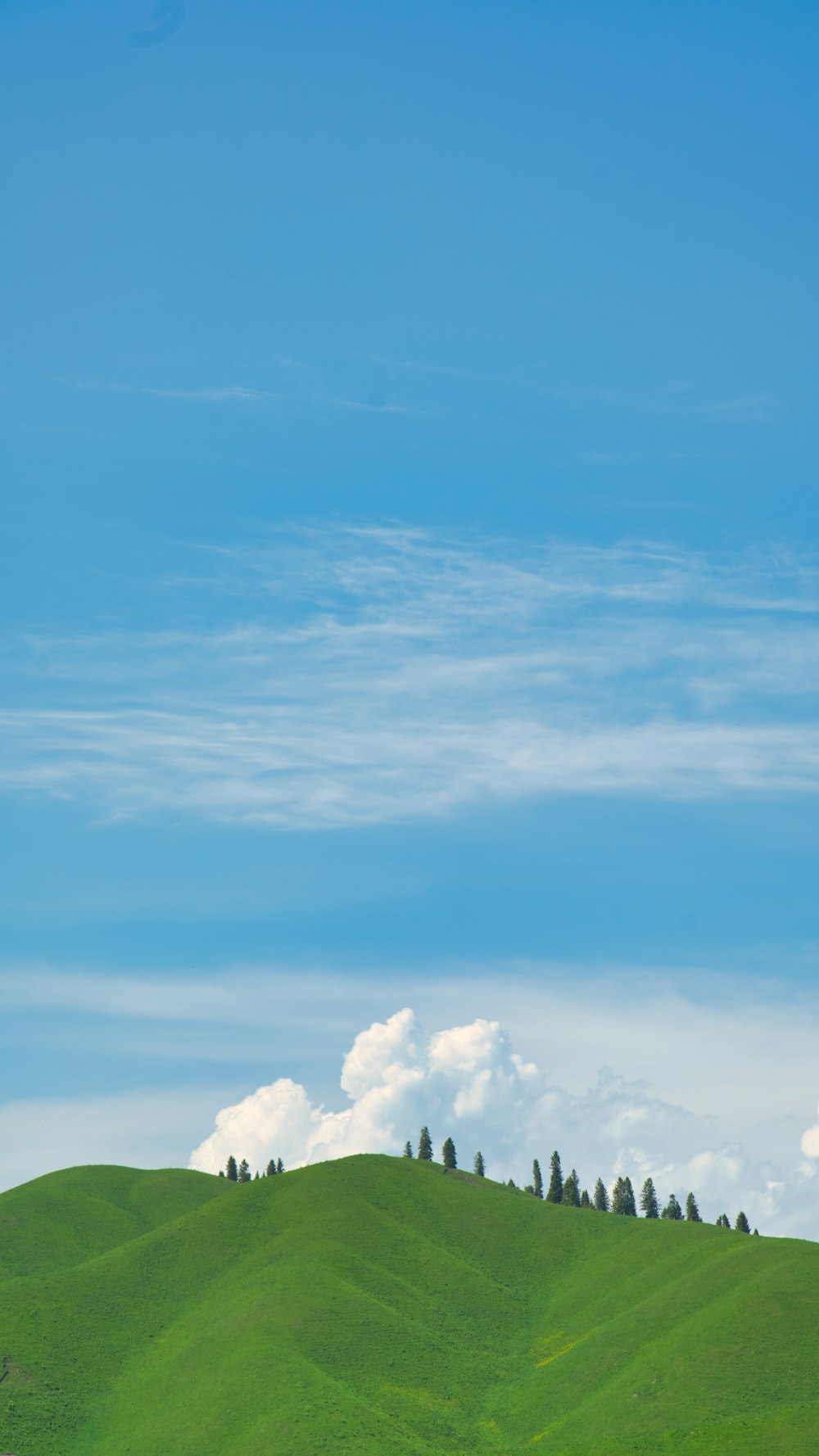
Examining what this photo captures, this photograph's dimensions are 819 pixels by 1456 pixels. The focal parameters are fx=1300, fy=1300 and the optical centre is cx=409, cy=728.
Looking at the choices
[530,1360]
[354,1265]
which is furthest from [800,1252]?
[354,1265]

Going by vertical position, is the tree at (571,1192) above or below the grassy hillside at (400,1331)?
above

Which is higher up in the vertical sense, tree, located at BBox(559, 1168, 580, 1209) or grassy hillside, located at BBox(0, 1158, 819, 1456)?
tree, located at BBox(559, 1168, 580, 1209)

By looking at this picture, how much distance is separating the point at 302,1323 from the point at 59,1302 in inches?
1060

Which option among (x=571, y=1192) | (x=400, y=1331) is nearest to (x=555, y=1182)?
(x=571, y=1192)

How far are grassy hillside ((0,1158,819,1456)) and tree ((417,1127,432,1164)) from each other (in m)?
27.1

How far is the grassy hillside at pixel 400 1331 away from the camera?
308ft

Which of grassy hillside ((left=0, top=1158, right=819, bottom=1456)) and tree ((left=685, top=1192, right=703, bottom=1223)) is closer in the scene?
grassy hillside ((left=0, top=1158, right=819, bottom=1456))

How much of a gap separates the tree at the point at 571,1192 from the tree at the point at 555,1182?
2.81 ft

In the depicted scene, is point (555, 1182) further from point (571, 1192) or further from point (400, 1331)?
point (400, 1331)

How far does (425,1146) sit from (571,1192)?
2439 centimetres

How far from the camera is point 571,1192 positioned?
572 ft

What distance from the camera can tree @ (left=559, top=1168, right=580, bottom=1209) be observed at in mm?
173613

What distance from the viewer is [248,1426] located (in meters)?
94.4

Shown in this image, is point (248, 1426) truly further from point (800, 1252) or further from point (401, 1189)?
point (401, 1189)
